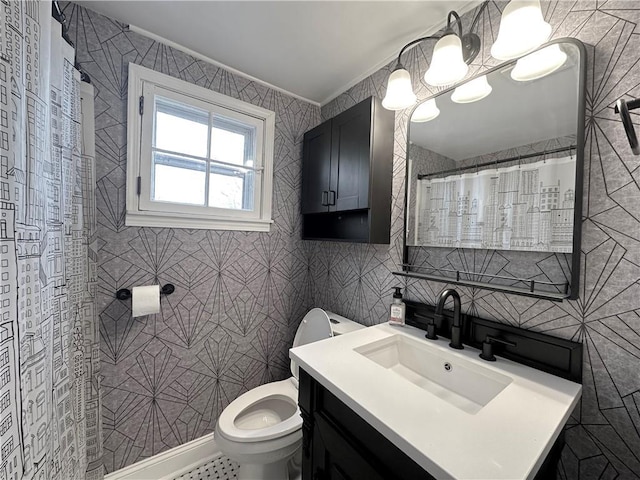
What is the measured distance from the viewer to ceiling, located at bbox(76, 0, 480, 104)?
3.62 feet

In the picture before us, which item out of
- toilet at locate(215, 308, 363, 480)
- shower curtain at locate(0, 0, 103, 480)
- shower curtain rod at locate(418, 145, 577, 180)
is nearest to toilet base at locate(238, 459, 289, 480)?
toilet at locate(215, 308, 363, 480)

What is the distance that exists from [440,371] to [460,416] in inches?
15.5

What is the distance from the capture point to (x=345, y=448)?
74 centimetres

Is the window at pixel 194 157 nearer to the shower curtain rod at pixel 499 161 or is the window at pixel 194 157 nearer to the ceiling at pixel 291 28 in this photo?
the ceiling at pixel 291 28

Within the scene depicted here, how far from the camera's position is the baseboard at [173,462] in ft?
4.25

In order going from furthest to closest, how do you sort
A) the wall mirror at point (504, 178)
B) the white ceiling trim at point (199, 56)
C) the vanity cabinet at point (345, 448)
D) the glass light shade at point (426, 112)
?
the white ceiling trim at point (199, 56) < the glass light shade at point (426, 112) < the wall mirror at point (504, 178) < the vanity cabinet at point (345, 448)

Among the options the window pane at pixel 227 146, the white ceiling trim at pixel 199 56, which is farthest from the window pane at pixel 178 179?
the white ceiling trim at pixel 199 56

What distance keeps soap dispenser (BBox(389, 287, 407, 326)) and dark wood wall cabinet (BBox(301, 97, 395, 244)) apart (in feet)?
0.98

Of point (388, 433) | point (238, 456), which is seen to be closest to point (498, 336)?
point (388, 433)

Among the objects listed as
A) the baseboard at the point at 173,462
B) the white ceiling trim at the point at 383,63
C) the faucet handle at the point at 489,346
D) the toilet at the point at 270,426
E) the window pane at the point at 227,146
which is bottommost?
the baseboard at the point at 173,462

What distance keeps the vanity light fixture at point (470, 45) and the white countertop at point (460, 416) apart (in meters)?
1.06

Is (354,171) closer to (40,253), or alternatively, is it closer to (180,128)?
(180,128)

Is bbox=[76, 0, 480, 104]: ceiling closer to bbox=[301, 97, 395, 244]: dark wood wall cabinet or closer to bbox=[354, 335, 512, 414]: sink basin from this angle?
bbox=[301, 97, 395, 244]: dark wood wall cabinet

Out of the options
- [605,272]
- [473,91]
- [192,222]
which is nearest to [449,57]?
[473,91]
